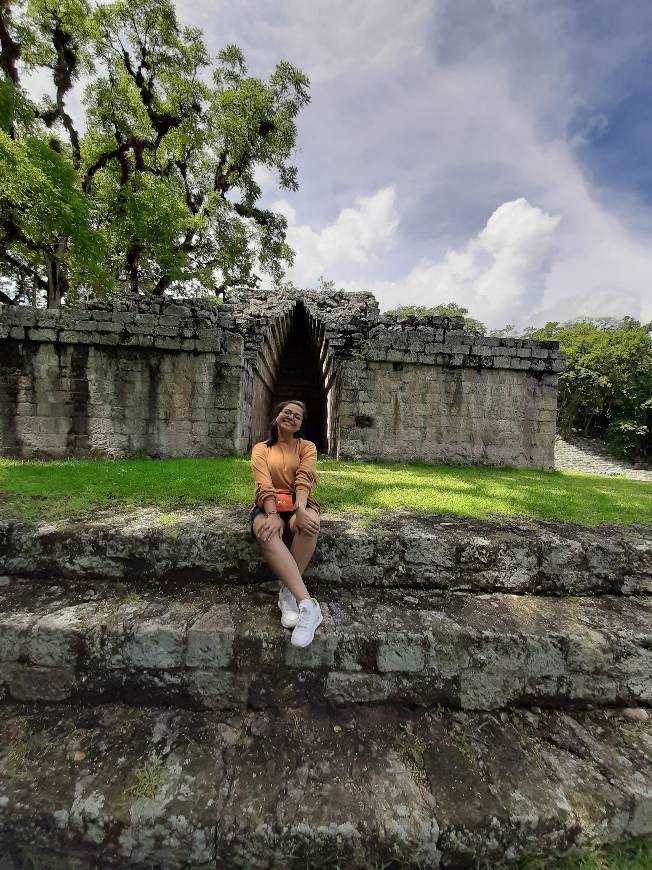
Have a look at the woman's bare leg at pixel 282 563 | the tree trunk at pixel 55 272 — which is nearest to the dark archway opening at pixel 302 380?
the tree trunk at pixel 55 272

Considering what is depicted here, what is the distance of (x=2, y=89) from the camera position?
6656 millimetres

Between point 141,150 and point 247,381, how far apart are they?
38.2ft

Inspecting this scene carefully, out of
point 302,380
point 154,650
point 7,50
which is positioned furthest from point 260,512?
point 7,50

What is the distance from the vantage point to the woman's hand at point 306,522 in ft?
8.74

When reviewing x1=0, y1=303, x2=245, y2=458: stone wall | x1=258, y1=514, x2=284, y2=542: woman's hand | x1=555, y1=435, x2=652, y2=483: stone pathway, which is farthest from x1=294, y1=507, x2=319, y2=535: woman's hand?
x1=555, y1=435, x2=652, y2=483: stone pathway

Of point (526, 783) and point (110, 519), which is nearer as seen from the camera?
A: point (526, 783)

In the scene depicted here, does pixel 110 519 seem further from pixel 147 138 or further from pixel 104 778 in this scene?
pixel 147 138

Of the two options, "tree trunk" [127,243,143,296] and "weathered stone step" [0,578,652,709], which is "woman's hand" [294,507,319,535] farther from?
"tree trunk" [127,243,143,296]

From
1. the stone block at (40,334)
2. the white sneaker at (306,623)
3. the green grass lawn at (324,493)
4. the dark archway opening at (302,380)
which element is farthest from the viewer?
the dark archway opening at (302,380)

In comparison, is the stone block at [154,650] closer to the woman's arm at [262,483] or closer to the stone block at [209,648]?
the stone block at [209,648]

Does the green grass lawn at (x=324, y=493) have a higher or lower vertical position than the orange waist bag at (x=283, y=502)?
lower

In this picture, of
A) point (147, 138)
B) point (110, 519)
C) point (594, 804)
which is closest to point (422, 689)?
point (594, 804)

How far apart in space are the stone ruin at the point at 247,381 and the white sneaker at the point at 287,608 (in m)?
5.29

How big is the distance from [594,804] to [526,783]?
1.16ft
